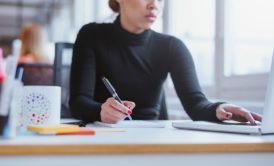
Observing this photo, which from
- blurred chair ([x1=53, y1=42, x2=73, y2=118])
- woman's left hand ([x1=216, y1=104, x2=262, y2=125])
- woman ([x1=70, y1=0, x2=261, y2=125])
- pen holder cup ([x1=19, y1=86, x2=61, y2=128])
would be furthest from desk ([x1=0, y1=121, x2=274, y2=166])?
blurred chair ([x1=53, y1=42, x2=73, y2=118])

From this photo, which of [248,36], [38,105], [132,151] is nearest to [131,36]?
[248,36]

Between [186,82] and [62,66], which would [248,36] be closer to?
[186,82]

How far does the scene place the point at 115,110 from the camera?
1.14 metres

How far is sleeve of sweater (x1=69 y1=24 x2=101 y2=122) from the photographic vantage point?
141cm

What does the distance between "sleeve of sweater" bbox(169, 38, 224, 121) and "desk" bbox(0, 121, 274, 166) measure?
612 millimetres

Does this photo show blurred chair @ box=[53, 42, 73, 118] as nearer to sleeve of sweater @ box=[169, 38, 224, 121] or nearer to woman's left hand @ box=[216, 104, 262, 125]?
sleeve of sweater @ box=[169, 38, 224, 121]

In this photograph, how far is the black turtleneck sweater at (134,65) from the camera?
1.63m

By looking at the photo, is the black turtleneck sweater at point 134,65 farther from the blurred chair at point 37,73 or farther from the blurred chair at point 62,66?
the blurred chair at point 37,73

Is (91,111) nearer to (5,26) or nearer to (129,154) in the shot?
(129,154)

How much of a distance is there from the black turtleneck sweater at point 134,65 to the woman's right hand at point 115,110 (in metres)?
0.40

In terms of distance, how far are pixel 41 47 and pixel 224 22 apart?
8.02ft

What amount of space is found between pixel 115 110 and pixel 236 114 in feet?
1.11

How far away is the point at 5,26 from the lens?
1132 cm

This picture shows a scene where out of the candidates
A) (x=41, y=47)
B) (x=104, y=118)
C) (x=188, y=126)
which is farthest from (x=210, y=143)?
(x=41, y=47)
